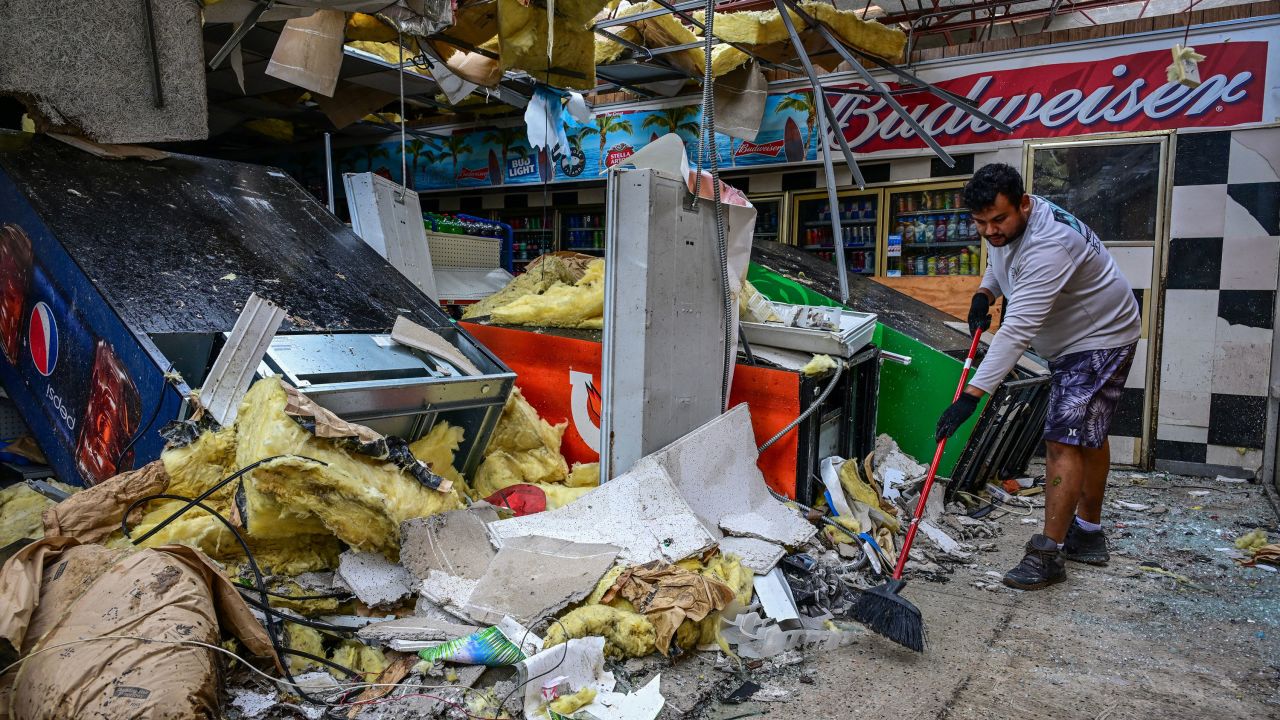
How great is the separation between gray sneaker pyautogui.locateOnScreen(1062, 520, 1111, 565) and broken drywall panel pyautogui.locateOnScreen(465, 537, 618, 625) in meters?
2.25

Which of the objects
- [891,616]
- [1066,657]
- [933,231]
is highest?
[933,231]

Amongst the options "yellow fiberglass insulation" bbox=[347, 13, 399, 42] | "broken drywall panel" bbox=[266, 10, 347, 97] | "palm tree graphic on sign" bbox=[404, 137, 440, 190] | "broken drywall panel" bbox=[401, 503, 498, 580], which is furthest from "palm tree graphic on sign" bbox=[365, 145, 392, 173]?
"broken drywall panel" bbox=[401, 503, 498, 580]

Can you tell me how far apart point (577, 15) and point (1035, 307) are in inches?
107

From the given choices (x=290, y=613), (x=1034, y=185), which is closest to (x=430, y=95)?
(x=1034, y=185)

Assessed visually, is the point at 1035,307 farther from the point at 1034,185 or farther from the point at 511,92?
the point at 511,92

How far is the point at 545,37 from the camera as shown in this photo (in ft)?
13.6

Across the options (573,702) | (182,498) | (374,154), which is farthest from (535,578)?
(374,154)

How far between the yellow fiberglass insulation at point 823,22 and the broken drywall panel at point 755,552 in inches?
151

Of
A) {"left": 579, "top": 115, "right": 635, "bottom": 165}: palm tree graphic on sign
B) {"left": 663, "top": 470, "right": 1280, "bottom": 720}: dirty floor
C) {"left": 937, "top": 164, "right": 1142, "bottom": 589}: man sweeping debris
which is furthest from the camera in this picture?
{"left": 579, "top": 115, "right": 635, "bottom": 165}: palm tree graphic on sign

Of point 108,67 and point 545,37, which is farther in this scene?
point 545,37

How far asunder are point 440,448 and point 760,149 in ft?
16.1

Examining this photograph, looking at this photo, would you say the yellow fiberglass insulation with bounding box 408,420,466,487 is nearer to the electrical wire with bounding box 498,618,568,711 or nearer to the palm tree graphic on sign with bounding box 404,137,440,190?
the electrical wire with bounding box 498,618,568,711

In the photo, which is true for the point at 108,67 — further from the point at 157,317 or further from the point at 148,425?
the point at 148,425

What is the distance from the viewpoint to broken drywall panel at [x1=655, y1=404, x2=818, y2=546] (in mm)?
3059
